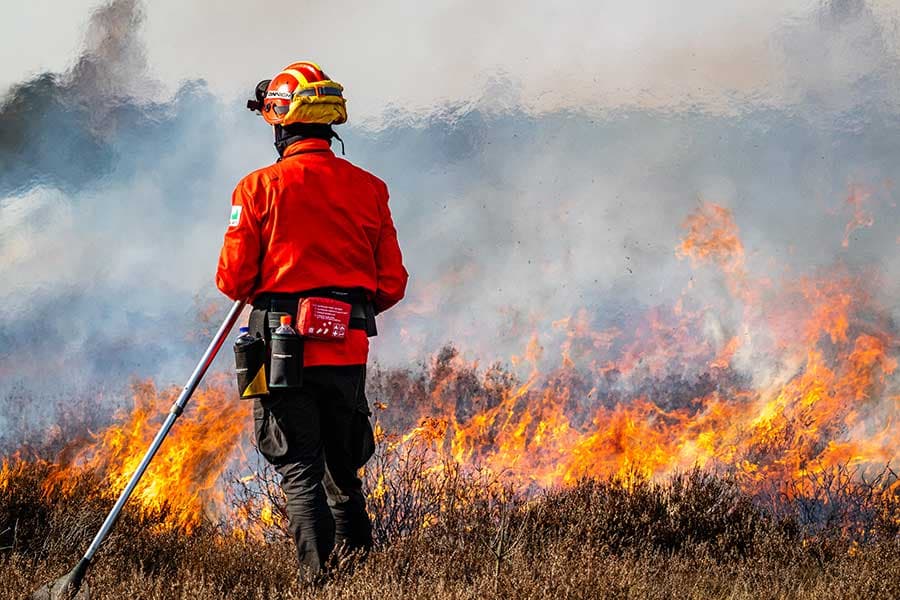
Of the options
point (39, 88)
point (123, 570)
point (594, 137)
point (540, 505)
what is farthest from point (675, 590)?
point (39, 88)

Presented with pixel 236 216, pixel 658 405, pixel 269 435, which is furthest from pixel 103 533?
pixel 658 405

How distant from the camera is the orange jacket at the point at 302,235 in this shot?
432 centimetres

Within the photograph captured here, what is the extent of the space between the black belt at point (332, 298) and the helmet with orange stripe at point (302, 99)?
0.71 metres

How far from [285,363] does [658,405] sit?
4.24 meters

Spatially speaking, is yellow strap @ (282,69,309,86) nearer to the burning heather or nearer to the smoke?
the burning heather

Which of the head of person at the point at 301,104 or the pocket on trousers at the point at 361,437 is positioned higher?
the head of person at the point at 301,104

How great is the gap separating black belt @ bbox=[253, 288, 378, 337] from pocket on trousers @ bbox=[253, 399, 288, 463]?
354 mm

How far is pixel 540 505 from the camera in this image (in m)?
5.78

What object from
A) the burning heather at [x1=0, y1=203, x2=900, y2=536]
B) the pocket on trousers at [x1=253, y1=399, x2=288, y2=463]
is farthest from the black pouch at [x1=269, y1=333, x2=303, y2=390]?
the burning heather at [x1=0, y1=203, x2=900, y2=536]

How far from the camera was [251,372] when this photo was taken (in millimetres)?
4270

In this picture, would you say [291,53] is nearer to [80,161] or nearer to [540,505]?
[80,161]

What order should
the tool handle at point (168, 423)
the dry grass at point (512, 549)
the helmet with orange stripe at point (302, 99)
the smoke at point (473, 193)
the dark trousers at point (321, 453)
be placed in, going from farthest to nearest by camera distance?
the smoke at point (473, 193), the helmet with orange stripe at point (302, 99), the tool handle at point (168, 423), the dark trousers at point (321, 453), the dry grass at point (512, 549)

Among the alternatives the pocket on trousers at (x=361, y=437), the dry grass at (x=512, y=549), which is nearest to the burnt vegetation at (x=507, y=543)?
the dry grass at (x=512, y=549)

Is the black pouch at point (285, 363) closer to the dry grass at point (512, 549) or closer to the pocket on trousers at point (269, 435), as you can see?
the pocket on trousers at point (269, 435)
